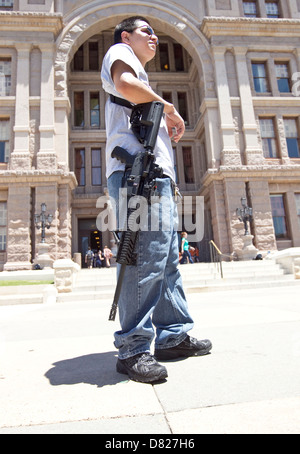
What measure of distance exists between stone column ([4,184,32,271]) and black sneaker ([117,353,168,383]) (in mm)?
14212

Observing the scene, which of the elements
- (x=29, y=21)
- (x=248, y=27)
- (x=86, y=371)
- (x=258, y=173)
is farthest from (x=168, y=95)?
(x=86, y=371)

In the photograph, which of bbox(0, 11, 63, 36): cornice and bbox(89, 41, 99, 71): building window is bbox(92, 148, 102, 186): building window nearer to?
bbox(89, 41, 99, 71): building window

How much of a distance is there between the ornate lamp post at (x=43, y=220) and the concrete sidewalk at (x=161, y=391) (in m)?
13.0

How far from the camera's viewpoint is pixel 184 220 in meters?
21.0

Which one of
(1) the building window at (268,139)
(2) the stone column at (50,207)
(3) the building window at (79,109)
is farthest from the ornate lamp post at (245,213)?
(3) the building window at (79,109)

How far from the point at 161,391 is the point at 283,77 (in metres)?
21.7

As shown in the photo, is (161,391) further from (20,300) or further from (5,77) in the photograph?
(5,77)

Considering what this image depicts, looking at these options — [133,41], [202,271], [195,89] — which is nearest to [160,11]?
[195,89]

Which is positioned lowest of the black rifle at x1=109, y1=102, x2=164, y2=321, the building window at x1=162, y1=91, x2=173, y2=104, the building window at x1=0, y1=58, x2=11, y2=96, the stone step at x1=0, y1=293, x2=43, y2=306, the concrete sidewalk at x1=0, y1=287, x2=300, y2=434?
the stone step at x1=0, y1=293, x2=43, y2=306

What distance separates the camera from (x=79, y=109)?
22.1 m

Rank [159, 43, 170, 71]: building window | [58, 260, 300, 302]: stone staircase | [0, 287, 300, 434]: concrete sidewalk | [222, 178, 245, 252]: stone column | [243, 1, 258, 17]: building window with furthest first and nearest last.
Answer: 1. [159, 43, 170, 71]: building window
2. [243, 1, 258, 17]: building window
3. [222, 178, 245, 252]: stone column
4. [58, 260, 300, 302]: stone staircase
5. [0, 287, 300, 434]: concrete sidewalk

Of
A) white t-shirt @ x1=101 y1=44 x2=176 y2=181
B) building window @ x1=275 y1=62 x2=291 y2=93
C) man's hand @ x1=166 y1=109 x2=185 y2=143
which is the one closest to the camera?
white t-shirt @ x1=101 y1=44 x2=176 y2=181

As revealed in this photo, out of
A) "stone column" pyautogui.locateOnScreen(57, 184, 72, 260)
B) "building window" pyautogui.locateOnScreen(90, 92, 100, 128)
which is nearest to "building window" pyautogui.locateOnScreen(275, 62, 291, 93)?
"building window" pyautogui.locateOnScreen(90, 92, 100, 128)

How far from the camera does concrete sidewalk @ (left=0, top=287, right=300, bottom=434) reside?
1.12 metres
